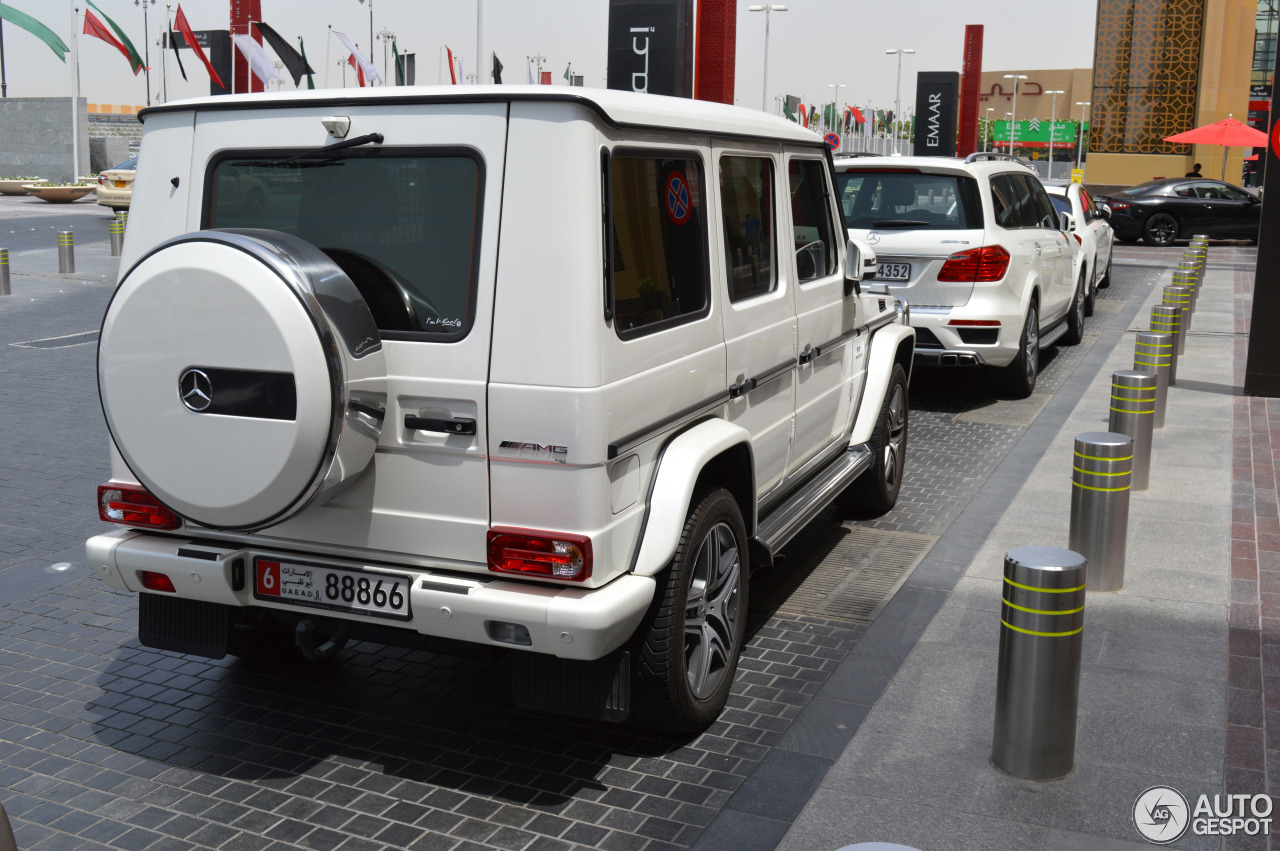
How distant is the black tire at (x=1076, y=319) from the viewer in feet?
45.3

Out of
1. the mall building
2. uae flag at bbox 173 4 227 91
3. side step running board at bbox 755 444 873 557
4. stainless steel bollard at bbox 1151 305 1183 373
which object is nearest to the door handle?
side step running board at bbox 755 444 873 557

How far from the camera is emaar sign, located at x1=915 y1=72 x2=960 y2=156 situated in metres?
33.1

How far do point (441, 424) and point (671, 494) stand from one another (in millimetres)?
774

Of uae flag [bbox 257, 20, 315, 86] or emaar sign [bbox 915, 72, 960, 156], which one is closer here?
uae flag [bbox 257, 20, 315, 86]

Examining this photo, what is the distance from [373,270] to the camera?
3.73m

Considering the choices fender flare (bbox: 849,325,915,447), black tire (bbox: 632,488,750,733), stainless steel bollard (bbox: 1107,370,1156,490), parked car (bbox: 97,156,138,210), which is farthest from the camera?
parked car (bbox: 97,156,138,210)

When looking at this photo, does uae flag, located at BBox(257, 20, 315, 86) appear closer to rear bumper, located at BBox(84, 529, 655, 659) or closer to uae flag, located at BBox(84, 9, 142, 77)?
Answer: uae flag, located at BBox(84, 9, 142, 77)

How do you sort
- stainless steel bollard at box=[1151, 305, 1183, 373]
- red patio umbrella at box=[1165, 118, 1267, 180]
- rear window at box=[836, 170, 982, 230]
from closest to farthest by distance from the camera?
1. rear window at box=[836, 170, 982, 230]
2. stainless steel bollard at box=[1151, 305, 1183, 373]
3. red patio umbrella at box=[1165, 118, 1267, 180]

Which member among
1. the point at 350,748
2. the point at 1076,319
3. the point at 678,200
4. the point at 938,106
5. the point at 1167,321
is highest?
the point at 938,106

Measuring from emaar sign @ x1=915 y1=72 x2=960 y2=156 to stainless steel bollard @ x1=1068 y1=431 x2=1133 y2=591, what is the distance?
29080mm

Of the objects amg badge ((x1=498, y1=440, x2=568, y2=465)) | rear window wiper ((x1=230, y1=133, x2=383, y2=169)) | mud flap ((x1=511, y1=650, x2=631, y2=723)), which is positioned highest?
rear window wiper ((x1=230, y1=133, x2=383, y2=169))

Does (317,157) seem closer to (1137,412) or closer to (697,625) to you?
(697,625)

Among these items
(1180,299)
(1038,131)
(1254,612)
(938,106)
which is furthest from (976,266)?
(1038,131)

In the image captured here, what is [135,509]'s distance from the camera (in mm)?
4043
